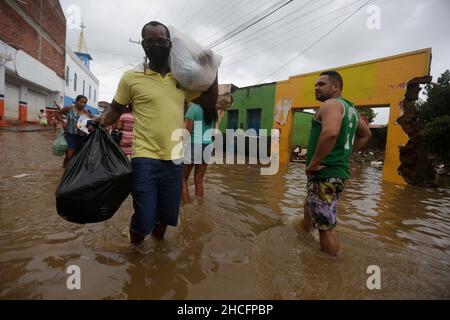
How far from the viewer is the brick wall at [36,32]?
15508mm

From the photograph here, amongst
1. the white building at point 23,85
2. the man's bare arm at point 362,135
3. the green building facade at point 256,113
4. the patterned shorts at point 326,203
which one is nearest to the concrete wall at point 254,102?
the green building facade at point 256,113

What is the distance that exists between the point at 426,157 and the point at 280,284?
7.62 metres

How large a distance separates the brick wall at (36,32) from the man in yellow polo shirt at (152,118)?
17.4 metres

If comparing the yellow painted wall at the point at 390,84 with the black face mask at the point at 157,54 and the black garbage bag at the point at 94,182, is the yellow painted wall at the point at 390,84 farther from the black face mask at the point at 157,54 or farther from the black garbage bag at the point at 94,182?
the black garbage bag at the point at 94,182

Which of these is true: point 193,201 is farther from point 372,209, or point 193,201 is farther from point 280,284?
point 372,209

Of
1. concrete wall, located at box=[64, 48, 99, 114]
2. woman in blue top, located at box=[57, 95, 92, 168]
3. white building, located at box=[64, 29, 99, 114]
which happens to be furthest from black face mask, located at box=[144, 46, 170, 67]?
concrete wall, located at box=[64, 48, 99, 114]

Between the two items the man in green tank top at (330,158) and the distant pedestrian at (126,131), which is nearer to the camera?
the man in green tank top at (330,158)

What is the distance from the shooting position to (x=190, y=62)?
6.55 feet

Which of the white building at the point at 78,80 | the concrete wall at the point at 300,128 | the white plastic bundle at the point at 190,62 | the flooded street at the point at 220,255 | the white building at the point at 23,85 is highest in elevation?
the white building at the point at 78,80

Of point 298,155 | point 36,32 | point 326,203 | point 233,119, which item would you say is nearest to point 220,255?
point 326,203

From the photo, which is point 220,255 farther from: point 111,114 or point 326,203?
point 111,114

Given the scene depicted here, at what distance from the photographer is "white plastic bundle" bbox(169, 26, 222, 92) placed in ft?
6.55

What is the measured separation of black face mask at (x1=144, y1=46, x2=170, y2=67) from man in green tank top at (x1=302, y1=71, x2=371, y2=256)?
1350 mm
